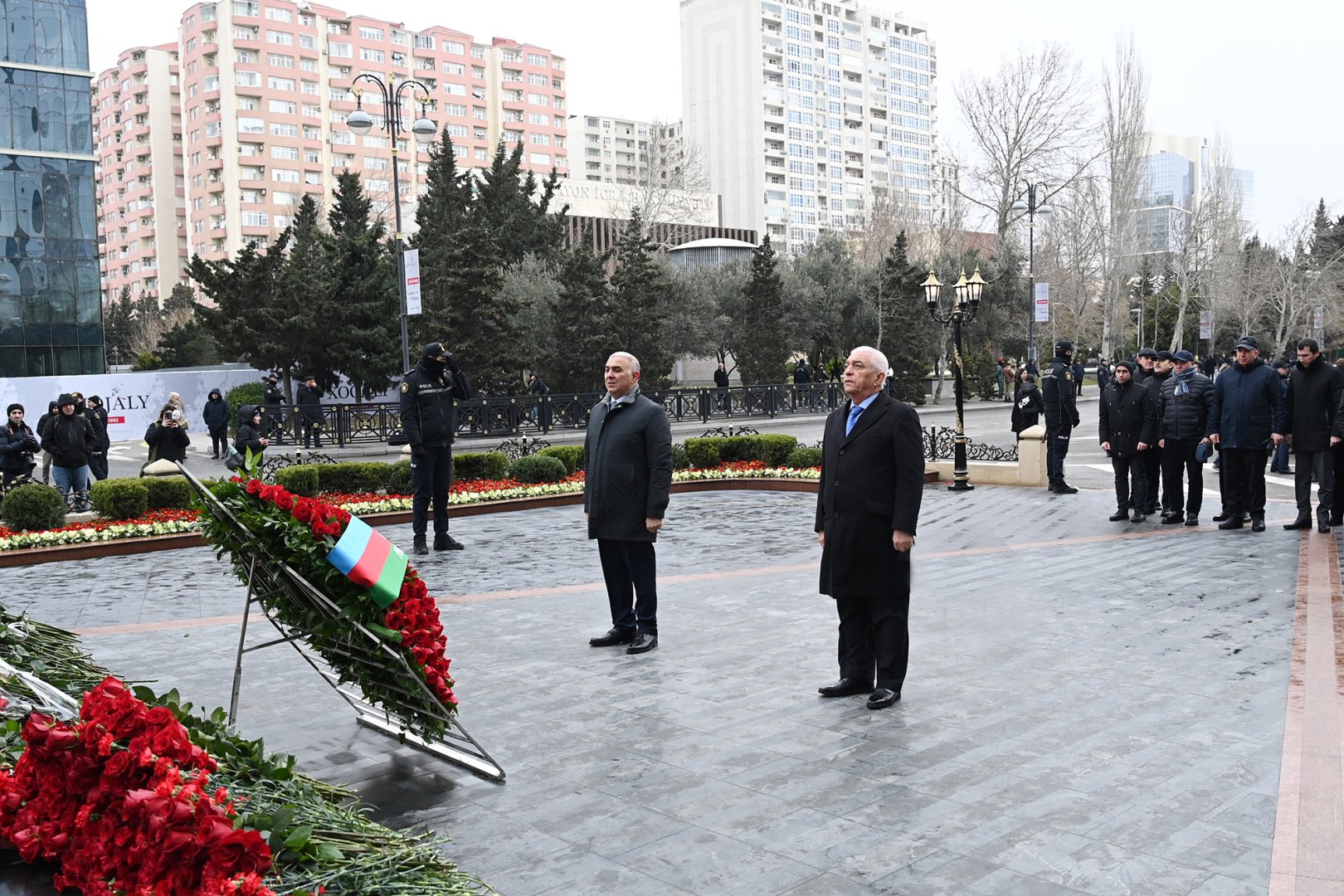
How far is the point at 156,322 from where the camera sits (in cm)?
6481

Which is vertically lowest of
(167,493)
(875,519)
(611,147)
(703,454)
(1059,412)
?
(167,493)

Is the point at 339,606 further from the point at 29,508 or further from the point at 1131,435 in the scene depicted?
the point at 1131,435

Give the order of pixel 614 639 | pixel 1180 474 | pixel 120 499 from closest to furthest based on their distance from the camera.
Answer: pixel 614 639
pixel 1180 474
pixel 120 499

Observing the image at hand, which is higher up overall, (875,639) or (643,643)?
(875,639)

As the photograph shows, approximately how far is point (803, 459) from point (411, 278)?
1029 cm

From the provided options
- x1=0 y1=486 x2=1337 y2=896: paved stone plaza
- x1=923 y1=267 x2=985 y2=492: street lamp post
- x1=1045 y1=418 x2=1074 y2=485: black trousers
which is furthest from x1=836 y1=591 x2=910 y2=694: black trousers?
x1=1045 y1=418 x2=1074 y2=485: black trousers

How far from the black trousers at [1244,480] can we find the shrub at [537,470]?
8818mm

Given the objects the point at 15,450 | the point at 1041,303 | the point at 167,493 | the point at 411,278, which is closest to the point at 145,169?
the point at 1041,303

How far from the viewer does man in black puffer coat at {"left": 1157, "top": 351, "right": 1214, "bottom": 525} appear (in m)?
12.0

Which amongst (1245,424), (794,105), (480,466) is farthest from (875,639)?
(794,105)

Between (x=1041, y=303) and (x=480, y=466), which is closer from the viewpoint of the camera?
(x=480, y=466)

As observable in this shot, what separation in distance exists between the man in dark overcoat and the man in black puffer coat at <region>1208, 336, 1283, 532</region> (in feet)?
23.8

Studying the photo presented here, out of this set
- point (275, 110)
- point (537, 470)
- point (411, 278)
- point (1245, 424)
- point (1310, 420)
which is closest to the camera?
point (1310, 420)

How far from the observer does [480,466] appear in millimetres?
16047
